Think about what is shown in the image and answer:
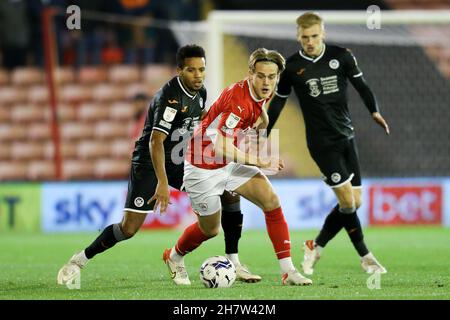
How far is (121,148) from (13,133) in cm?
219

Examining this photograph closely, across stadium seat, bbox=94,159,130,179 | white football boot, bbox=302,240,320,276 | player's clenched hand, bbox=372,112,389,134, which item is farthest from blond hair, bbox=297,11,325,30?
stadium seat, bbox=94,159,130,179

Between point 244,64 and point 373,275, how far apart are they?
7.62 meters

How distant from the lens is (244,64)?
14617 mm

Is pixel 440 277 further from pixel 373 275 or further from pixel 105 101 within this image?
pixel 105 101

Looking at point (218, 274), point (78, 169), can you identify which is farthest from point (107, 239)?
point (78, 169)

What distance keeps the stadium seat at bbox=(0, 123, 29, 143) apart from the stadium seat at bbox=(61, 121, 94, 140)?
2.38 feet

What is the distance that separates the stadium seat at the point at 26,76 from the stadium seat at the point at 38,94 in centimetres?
12

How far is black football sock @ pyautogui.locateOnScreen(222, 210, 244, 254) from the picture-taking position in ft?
25.0

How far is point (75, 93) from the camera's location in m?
18.4

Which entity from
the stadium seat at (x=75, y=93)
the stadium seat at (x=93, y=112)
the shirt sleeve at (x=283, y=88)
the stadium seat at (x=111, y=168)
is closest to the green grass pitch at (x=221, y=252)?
the shirt sleeve at (x=283, y=88)

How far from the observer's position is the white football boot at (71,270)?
721 centimetres

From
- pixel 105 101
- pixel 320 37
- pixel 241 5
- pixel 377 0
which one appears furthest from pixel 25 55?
pixel 320 37

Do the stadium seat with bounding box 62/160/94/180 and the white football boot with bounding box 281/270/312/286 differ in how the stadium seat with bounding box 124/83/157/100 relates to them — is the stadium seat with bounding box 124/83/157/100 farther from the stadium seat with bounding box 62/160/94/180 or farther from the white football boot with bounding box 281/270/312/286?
the white football boot with bounding box 281/270/312/286

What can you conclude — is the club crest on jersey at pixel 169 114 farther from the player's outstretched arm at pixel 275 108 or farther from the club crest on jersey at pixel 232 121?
the player's outstretched arm at pixel 275 108
